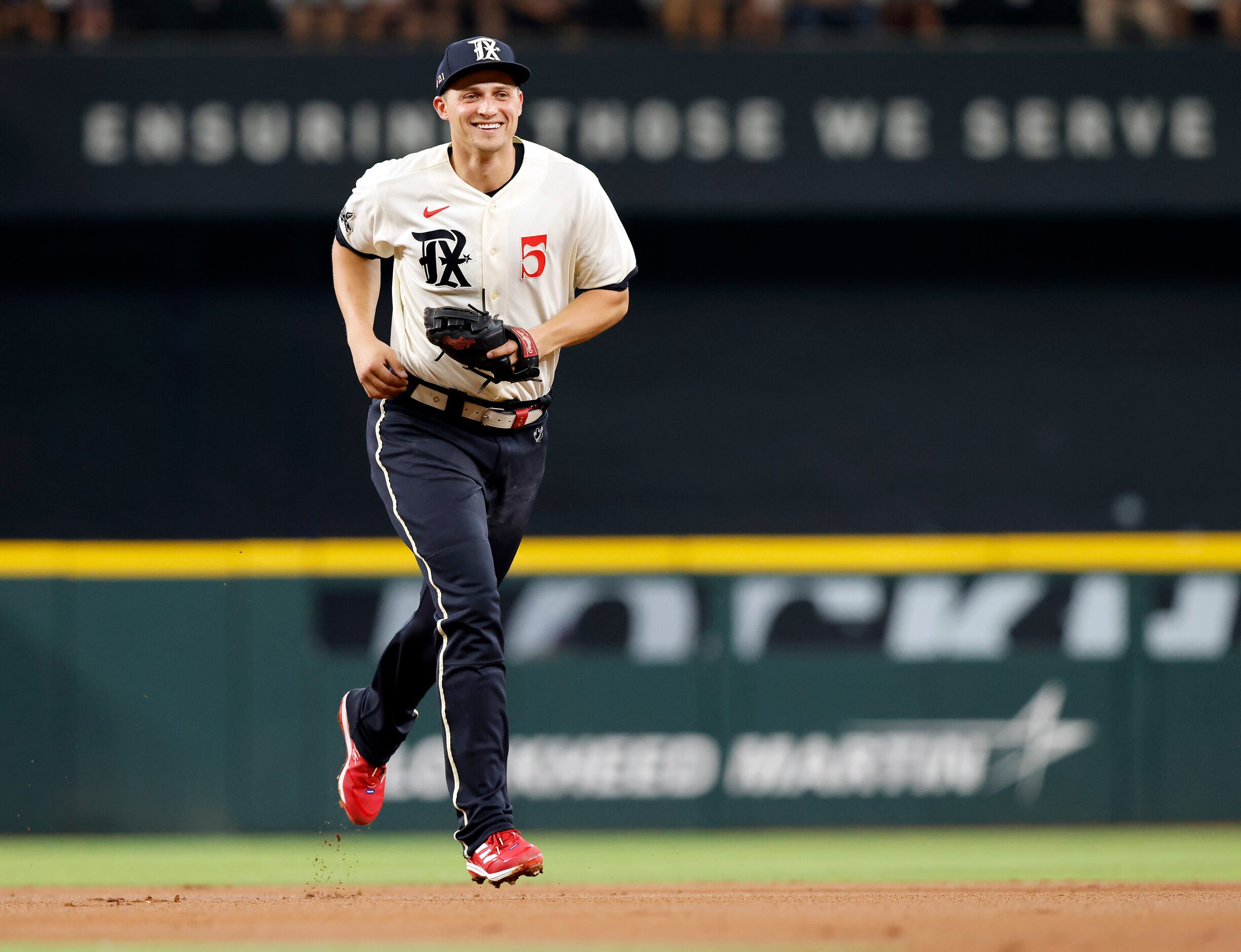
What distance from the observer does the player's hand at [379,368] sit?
4312 mm

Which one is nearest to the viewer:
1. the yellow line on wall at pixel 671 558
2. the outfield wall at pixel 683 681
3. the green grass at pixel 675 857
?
the green grass at pixel 675 857

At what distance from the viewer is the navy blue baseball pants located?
4262mm

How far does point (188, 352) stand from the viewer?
11.2 m

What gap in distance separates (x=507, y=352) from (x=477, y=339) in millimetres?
81

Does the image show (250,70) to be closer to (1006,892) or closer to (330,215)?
(330,215)

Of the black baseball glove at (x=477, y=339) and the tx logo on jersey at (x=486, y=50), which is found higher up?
the tx logo on jersey at (x=486, y=50)

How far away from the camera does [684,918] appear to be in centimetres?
415

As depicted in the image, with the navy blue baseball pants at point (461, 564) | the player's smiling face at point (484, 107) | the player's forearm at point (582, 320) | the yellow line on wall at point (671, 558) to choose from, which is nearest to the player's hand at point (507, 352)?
the player's forearm at point (582, 320)

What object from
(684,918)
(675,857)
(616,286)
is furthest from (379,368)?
(675,857)

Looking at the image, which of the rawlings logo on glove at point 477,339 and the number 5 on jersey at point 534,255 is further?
the number 5 on jersey at point 534,255

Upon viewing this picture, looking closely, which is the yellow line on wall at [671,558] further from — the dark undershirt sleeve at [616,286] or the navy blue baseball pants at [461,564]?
the dark undershirt sleeve at [616,286]

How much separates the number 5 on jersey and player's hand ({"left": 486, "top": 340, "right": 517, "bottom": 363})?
283 mm

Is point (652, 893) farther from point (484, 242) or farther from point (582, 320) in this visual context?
point (484, 242)

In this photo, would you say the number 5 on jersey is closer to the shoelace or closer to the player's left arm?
the player's left arm
